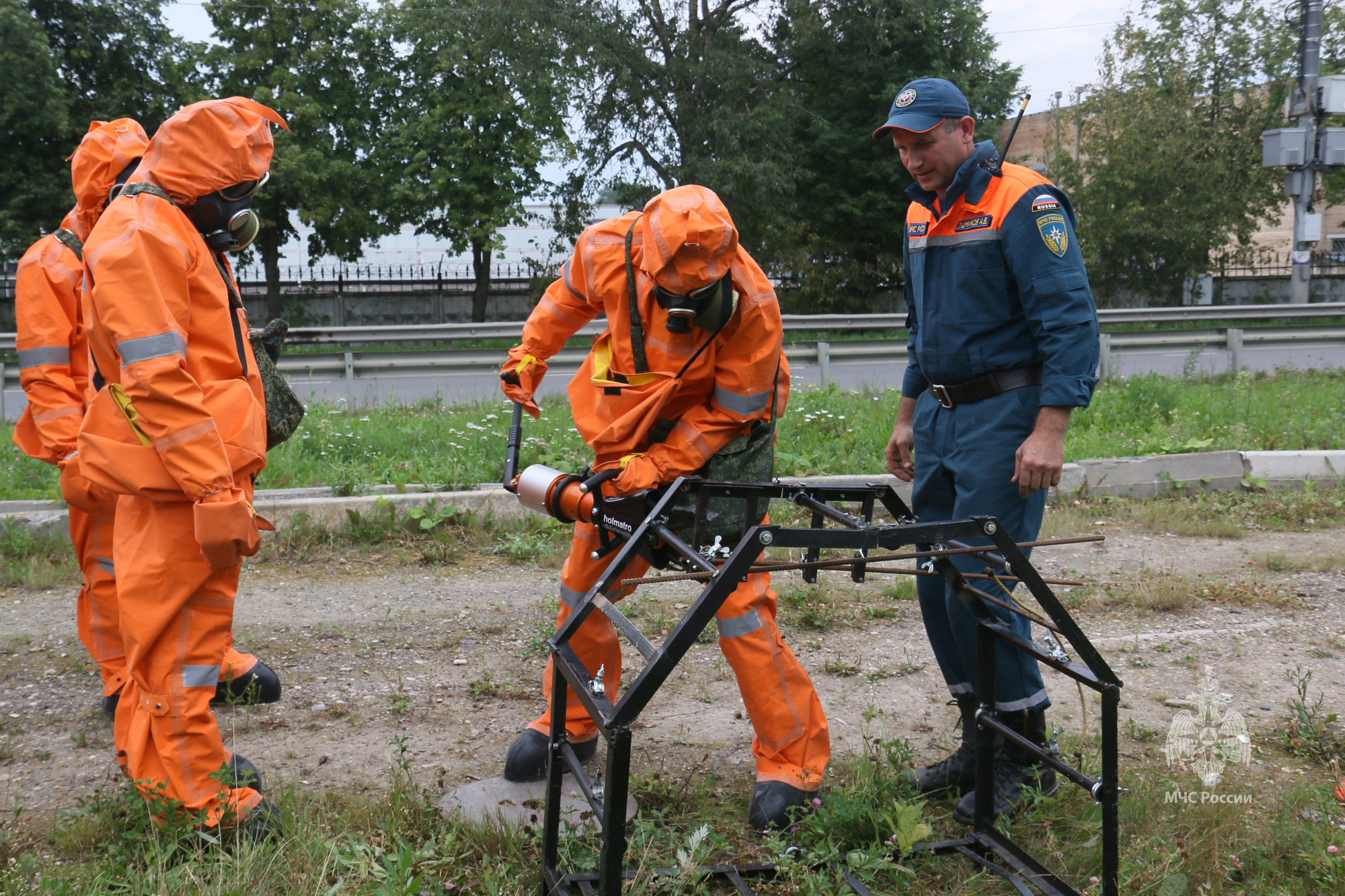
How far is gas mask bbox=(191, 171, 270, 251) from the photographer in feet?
9.73

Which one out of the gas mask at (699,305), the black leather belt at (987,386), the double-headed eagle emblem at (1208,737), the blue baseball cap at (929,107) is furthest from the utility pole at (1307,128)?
the gas mask at (699,305)

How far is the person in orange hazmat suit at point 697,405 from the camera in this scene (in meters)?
3.03

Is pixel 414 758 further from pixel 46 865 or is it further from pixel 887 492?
pixel 887 492

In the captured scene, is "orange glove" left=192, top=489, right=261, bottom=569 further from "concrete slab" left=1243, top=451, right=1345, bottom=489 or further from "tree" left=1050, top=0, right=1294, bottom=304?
"tree" left=1050, top=0, right=1294, bottom=304

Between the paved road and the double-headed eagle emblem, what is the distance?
6.29m

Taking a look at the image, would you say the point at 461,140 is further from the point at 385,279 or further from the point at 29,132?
Answer: the point at 29,132

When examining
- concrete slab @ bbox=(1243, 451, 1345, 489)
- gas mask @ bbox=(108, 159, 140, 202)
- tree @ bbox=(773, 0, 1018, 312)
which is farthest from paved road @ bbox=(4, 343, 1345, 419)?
tree @ bbox=(773, 0, 1018, 312)

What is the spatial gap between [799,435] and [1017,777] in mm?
4779

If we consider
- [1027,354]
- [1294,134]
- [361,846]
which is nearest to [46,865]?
[361,846]

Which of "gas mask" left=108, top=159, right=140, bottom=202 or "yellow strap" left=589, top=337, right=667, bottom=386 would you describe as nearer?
"yellow strap" left=589, top=337, right=667, bottom=386

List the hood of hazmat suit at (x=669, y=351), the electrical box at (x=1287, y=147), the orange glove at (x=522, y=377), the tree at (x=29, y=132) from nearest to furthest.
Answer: the hood of hazmat suit at (x=669, y=351)
the orange glove at (x=522, y=377)
the electrical box at (x=1287, y=147)
the tree at (x=29, y=132)

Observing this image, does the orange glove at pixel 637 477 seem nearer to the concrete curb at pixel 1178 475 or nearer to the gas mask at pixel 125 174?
the gas mask at pixel 125 174

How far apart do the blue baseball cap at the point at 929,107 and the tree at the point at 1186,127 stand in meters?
21.9

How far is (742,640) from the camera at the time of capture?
307 centimetres
